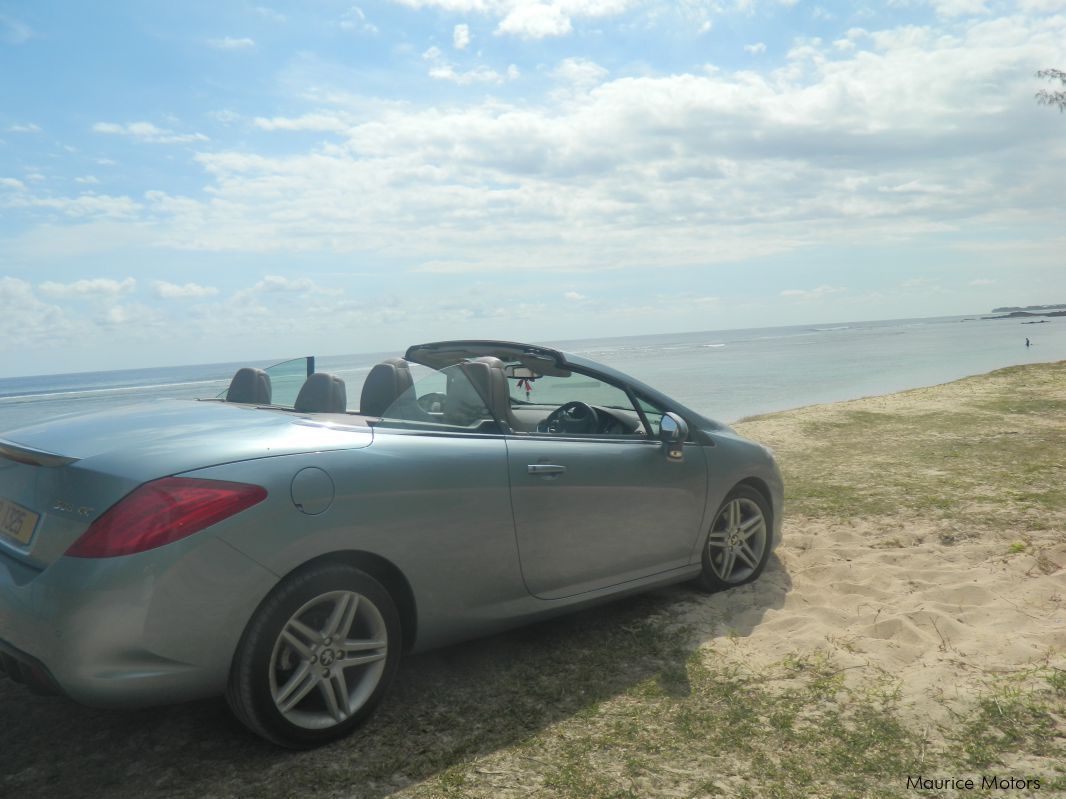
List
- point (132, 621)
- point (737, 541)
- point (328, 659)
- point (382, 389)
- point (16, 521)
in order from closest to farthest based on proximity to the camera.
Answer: point (132, 621)
point (16, 521)
point (328, 659)
point (382, 389)
point (737, 541)

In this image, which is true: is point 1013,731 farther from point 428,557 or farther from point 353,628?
point 353,628

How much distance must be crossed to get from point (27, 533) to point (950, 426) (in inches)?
453

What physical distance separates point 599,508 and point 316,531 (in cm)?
155

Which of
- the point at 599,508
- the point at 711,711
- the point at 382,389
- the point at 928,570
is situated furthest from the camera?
the point at 928,570

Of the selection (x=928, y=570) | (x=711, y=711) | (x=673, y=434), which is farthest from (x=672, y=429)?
(x=928, y=570)

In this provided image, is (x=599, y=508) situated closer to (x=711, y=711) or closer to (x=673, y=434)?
(x=673, y=434)

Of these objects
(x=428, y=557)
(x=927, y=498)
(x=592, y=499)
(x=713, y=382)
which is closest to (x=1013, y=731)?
(x=592, y=499)

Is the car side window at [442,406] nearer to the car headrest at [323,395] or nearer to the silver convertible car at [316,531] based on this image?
the silver convertible car at [316,531]

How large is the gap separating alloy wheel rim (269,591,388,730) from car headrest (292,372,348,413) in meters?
1.05

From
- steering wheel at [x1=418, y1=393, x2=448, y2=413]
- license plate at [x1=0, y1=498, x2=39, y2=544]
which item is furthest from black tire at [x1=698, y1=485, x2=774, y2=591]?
license plate at [x1=0, y1=498, x2=39, y2=544]

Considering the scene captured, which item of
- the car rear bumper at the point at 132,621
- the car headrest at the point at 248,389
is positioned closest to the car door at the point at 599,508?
the car rear bumper at the point at 132,621

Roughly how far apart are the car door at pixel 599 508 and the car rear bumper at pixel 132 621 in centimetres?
129

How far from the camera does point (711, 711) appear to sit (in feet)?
11.3

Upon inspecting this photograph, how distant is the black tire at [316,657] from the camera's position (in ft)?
9.55
